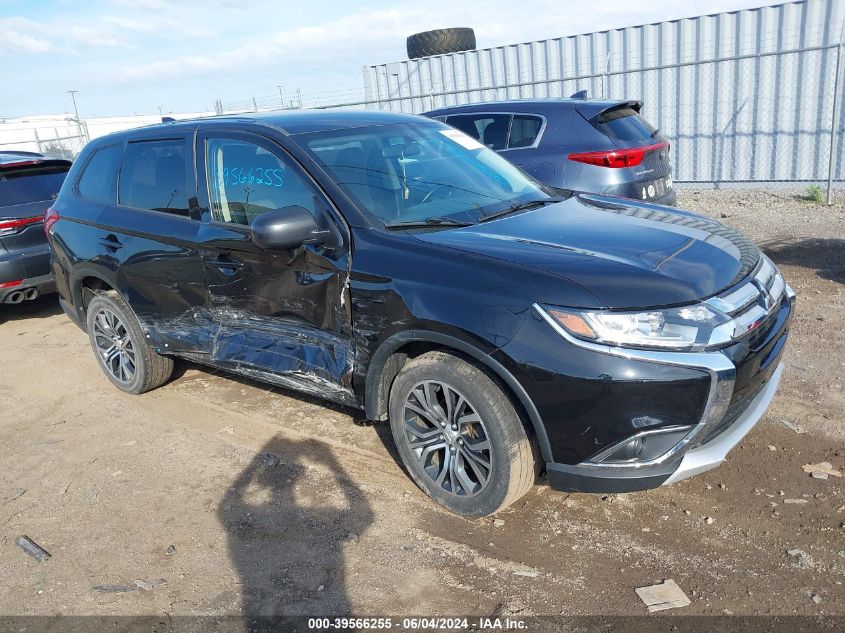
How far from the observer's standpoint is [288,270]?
3.69 meters

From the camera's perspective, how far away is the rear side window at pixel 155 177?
4316mm

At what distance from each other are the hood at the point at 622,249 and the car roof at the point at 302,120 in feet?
3.72

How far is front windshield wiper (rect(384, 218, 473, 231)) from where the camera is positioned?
11.3 ft

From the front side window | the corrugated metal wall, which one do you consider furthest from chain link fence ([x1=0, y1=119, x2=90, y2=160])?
the front side window

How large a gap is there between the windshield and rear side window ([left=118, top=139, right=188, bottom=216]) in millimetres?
957

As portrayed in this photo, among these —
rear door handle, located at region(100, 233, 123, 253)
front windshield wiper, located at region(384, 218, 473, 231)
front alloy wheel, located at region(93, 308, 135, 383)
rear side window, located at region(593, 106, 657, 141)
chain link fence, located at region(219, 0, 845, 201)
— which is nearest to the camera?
front windshield wiper, located at region(384, 218, 473, 231)

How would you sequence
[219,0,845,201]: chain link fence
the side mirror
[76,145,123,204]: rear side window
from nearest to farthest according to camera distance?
1. the side mirror
2. [76,145,123,204]: rear side window
3. [219,0,845,201]: chain link fence

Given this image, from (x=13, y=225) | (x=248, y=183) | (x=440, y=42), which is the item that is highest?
(x=440, y=42)

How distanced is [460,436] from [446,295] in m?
0.67

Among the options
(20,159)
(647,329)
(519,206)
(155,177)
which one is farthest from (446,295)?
(20,159)

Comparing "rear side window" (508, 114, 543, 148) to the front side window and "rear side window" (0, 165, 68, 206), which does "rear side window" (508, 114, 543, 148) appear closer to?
the front side window

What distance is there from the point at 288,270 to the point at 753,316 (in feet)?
7.24

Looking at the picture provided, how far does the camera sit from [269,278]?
3793 mm

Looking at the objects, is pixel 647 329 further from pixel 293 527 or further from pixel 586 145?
pixel 586 145
